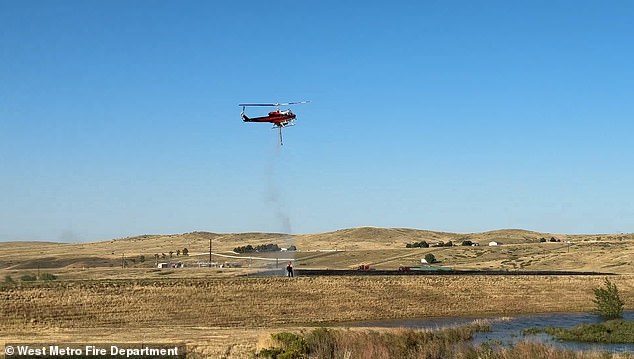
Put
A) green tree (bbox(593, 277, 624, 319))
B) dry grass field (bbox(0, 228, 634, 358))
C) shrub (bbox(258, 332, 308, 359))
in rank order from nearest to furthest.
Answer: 1. shrub (bbox(258, 332, 308, 359))
2. dry grass field (bbox(0, 228, 634, 358))
3. green tree (bbox(593, 277, 624, 319))

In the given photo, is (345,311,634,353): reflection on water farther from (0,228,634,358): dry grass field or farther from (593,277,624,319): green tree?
(0,228,634,358): dry grass field

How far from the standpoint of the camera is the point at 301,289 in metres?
68.6

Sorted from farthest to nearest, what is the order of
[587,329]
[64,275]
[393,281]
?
1. [64,275]
2. [393,281]
3. [587,329]

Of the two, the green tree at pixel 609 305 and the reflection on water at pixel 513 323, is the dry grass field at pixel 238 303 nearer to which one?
the reflection on water at pixel 513 323

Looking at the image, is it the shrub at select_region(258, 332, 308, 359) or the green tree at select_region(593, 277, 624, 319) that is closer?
the shrub at select_region(258, 332, 308, 359)

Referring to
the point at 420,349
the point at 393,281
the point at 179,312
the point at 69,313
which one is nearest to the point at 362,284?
the point at 393,281

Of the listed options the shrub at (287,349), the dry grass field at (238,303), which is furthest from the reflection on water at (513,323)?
the shrub at (287,349)

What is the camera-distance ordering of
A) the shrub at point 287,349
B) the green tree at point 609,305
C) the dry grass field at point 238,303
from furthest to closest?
the green tree at point 609,305
the dry grass field at point 238,303
the shrub at point 287,349

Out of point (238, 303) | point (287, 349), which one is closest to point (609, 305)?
point (238, 303)

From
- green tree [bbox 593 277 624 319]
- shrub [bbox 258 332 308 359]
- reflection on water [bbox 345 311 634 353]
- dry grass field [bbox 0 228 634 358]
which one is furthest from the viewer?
green tree [bbox 593 277 624 319]

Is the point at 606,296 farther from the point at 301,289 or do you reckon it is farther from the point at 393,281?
the point at 301,289

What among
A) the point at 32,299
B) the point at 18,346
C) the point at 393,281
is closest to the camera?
the point at 18,346

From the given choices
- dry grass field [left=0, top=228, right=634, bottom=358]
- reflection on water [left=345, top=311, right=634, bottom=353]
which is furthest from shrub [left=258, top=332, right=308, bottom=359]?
reflection on water [left=345, top=311, right=634, bottom=353]

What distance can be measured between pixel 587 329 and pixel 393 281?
24835mm
